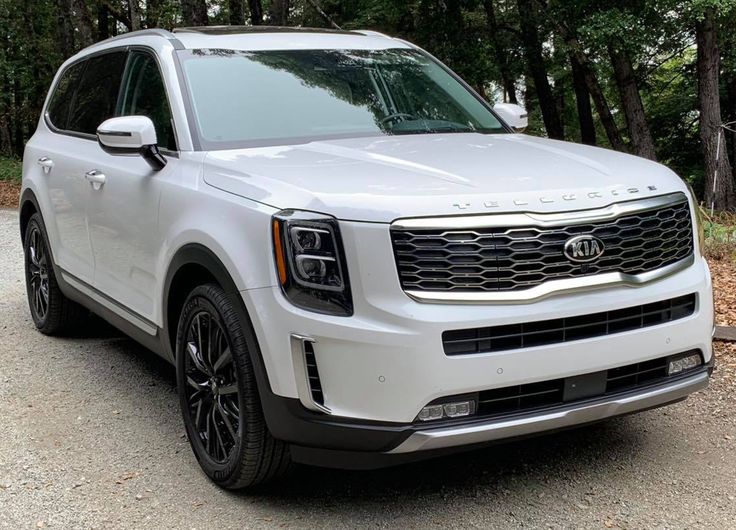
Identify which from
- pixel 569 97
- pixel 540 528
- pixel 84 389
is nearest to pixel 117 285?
pixel 84 389

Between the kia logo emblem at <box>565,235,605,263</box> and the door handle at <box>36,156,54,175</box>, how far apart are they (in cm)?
393

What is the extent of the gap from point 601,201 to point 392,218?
33.1 inches

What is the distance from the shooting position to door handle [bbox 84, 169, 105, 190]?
15.4 ft

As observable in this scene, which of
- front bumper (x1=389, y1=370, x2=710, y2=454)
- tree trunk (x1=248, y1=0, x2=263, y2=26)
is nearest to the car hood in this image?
front bumper (x1=389, y1=370, x2=710, y2=454)

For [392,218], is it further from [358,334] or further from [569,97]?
[569,97]

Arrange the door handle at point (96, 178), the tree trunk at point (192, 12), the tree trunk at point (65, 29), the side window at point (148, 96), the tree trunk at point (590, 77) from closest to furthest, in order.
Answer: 1. the side window at point (148, 96)
2. the door handle at point (96, 178)
3. the tree trunk at point (192, 12)
4. the tree trunk at point (590, 77)
5. the tree trunk at point (65, 29)

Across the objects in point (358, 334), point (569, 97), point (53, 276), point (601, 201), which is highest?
point (601, 201)

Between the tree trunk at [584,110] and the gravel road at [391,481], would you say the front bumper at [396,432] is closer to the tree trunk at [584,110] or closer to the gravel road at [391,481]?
the gravel road at [391,481]

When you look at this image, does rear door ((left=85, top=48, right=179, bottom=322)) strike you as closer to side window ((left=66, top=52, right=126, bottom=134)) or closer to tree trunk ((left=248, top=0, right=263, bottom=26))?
side window ((left=66, top=52, right=126, bottom=134))

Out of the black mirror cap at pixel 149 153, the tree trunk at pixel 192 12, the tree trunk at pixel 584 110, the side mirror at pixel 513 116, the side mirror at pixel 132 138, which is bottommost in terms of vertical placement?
the tree trunk at pixel 584 110

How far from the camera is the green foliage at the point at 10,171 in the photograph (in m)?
22.4

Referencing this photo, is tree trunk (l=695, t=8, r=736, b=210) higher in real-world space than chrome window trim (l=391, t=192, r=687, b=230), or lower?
lower

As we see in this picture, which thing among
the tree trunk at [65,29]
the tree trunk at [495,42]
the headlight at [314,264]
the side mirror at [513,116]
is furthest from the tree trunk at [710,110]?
the tree trunk at [65,29]

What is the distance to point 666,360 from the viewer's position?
3406 mm
